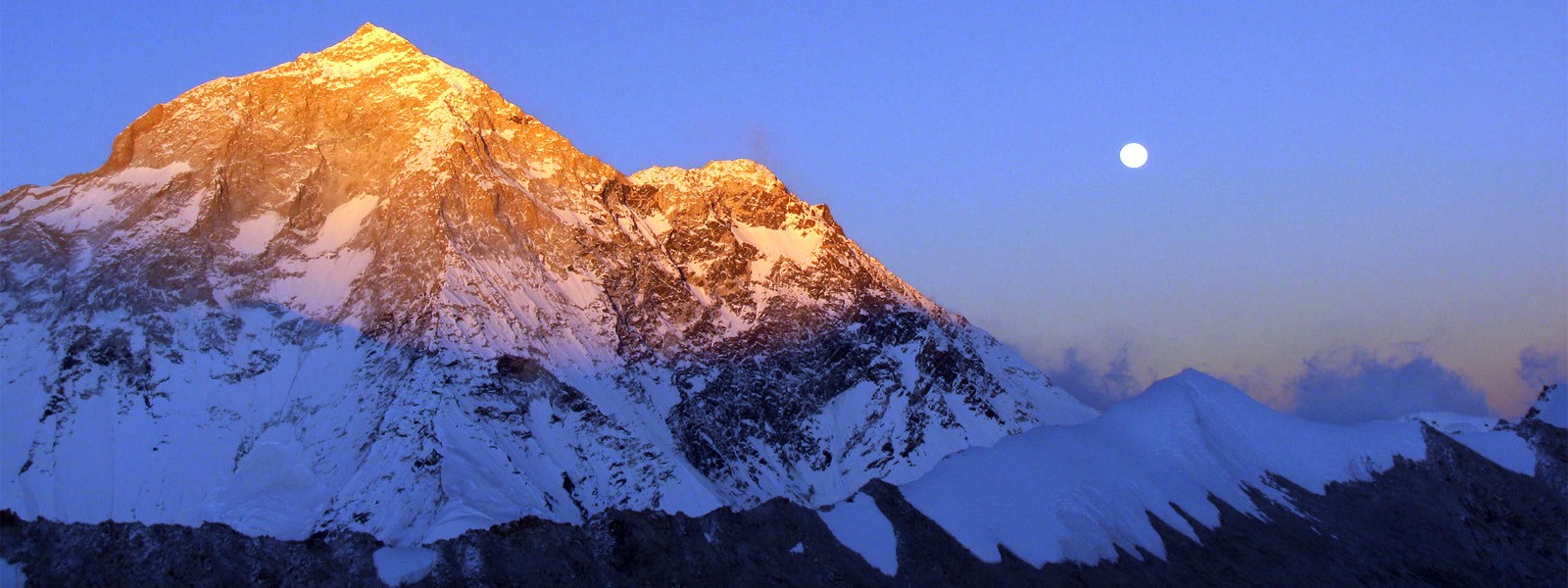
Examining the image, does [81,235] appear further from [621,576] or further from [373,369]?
[621,576]

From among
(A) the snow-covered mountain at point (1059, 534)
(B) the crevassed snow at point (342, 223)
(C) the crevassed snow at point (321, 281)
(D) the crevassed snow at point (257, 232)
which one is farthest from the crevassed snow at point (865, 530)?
(D) the crevassed snow at point (257, 232)

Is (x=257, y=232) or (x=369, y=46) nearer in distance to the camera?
(x=257, y=232)

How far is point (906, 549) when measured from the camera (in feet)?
408

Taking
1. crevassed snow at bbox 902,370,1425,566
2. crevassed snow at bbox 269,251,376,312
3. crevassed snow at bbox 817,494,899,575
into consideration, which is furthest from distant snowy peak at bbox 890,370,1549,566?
crevassed snow at bbox 269,251,376,312

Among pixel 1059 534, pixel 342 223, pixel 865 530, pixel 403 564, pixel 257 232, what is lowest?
pixel 1059 534

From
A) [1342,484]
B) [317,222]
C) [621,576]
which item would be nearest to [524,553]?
[621,576]

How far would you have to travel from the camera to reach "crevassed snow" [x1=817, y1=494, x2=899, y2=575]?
405 ft

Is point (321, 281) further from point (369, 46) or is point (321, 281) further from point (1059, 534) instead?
point (1059, 534)

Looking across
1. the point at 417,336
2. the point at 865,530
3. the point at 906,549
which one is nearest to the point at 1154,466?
the point at 906,549

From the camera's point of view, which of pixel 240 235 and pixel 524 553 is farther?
pixel 240 235

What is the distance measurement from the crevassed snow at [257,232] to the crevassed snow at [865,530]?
70.2 meters

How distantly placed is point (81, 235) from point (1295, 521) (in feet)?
410

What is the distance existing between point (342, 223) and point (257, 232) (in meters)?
9.01

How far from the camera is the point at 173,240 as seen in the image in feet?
508
